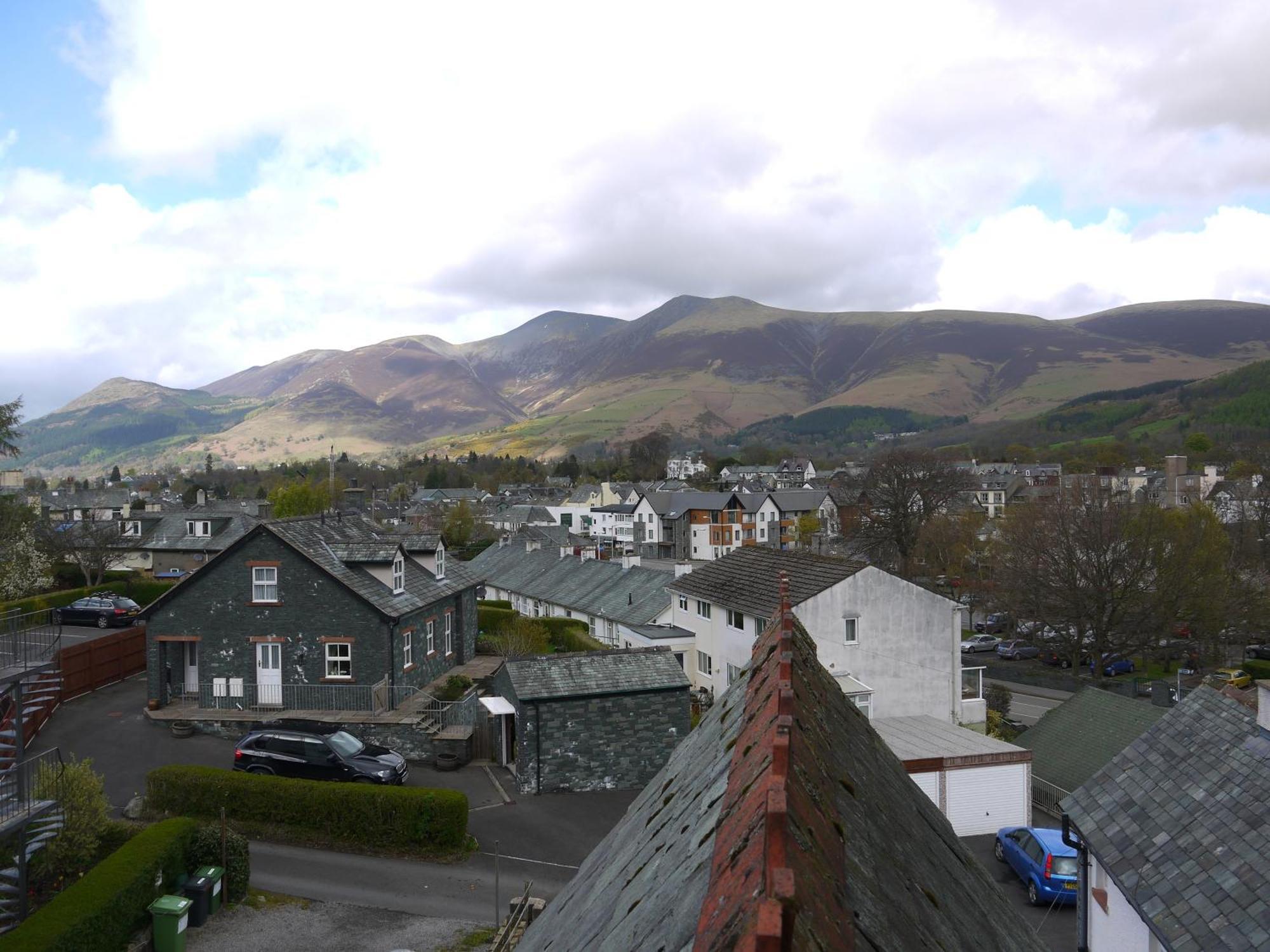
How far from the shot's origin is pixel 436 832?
19078 millimetres

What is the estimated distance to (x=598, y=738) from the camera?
76.7 feet

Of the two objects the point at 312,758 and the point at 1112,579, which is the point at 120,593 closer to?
the point at 312,758

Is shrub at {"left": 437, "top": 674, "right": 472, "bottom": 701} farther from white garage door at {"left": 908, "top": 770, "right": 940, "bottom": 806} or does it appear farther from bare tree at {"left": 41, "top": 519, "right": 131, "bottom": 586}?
bare tree at {"left": 41, "top": 519, "right": 131, "bottom": 586}

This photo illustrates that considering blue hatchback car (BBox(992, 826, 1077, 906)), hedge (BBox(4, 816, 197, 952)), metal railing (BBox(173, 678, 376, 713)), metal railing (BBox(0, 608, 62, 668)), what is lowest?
blue hatchback car (BBox(992, 826, 1077, 906))

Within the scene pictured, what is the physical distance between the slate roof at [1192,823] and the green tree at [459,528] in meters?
80.2

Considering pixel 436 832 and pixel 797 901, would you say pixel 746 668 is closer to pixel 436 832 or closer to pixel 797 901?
pixel 797 901

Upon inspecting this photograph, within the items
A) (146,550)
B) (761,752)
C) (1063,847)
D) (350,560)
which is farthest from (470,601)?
(146,550)

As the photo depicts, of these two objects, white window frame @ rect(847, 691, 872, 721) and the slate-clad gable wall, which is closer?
white window frame @ rect(847, 691, 872, 721)

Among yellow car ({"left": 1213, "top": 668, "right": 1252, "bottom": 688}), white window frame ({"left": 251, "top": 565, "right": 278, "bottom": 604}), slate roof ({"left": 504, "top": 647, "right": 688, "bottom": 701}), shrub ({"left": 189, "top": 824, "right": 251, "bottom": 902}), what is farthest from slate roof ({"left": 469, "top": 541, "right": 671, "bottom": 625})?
yellow car ({"left": 1213, "top": 668, "right": 1252, "bottom": 688})

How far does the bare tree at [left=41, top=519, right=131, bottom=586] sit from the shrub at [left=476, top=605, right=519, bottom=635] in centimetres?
2906

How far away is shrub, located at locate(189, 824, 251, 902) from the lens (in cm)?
1673

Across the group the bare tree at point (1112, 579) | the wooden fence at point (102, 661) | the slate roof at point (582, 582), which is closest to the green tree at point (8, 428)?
the wooden fence at point (102, 661)

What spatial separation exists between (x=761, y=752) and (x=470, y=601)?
3439 cm

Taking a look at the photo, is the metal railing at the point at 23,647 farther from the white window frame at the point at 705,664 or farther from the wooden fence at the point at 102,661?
the white window frame at the point at 705,664
